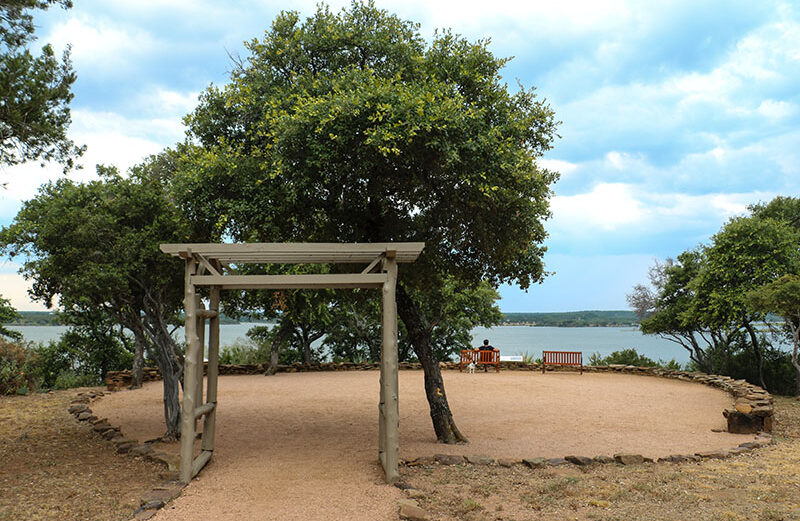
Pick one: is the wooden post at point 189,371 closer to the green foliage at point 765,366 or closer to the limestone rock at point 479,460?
the limestone rock at point 479,460

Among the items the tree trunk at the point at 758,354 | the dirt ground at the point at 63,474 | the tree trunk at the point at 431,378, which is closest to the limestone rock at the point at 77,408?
the dirt ground at the point at 63,474

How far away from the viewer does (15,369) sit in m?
16.4

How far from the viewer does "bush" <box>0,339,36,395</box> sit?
16141mm

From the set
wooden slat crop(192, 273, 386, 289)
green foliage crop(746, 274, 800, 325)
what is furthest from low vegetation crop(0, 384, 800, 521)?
green foliage crop(746, 274, 800, 325)

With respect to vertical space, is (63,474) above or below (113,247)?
below

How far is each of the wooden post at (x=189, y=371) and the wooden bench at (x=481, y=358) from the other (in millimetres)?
15872

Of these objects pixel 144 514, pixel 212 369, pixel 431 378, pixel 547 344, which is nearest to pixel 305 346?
pixel 431 378

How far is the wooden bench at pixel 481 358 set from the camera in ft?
73.2

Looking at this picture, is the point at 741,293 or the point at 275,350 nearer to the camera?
the point at 741,293

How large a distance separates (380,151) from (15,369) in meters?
14.3

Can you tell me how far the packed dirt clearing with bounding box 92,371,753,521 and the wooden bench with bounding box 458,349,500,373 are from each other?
6.42 ft

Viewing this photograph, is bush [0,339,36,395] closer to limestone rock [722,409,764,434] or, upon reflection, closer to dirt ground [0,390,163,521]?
dirt ground [0,390,163,521]

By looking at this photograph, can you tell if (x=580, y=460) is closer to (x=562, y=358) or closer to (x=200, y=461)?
(x=200, y=461)

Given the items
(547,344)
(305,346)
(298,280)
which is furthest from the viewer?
(547,344)
